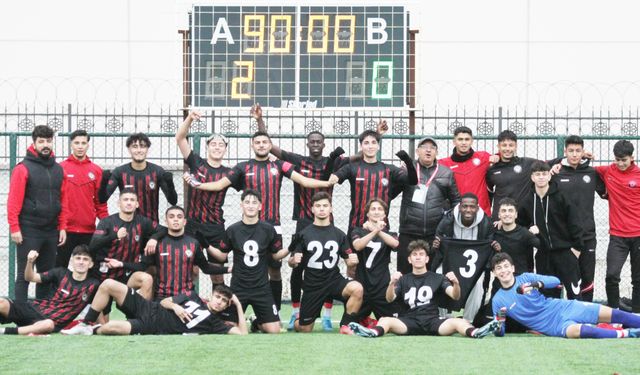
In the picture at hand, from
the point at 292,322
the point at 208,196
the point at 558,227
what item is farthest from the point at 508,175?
the point at 208,196

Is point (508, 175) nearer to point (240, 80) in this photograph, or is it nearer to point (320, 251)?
point (320, 251)

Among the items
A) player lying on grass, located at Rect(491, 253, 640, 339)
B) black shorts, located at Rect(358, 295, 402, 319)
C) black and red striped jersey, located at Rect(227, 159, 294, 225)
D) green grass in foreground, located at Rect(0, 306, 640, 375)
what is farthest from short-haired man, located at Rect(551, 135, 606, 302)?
black and red striped jersey, located at Rect(227, 159, 294, 225)

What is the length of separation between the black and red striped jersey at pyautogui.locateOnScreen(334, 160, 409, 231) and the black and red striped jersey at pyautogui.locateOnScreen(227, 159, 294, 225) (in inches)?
23.1

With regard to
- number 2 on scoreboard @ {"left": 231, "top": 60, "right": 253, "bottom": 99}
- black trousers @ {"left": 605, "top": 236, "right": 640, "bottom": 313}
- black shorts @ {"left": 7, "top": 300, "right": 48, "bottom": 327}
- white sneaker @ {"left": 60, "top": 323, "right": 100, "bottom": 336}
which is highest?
number 2 on scoreboard @ {"left": 231, "top": 60, "right": 253, "bottom": 99}

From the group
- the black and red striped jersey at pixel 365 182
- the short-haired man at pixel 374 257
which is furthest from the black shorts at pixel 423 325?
the black and red striped jersey at pixel 365 182

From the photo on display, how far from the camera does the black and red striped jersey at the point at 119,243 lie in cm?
1118

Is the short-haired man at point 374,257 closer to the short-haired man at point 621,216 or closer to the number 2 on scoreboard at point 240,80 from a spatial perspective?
the short-haired man at point 621,216

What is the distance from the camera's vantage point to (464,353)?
29.6ft

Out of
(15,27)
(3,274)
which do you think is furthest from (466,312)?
(15,27)

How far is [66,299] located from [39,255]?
1262mm

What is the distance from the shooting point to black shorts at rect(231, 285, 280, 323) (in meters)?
10.9

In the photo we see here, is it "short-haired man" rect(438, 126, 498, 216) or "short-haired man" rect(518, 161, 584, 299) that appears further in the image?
"short-haired man" rect(438, 126, 498, 216)

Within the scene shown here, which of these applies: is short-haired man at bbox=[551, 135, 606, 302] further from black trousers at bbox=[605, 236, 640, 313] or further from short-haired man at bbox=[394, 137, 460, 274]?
short-haired man at bbox=[394, 137, 460, 274]

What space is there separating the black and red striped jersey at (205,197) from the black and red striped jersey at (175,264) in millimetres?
648
